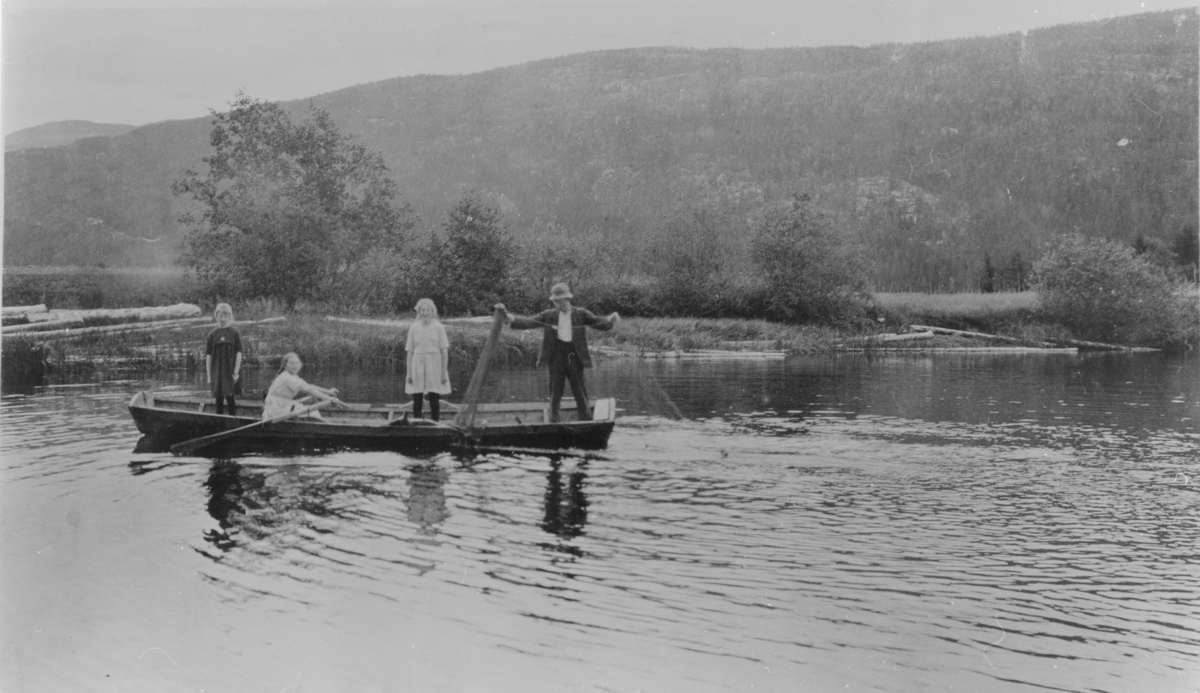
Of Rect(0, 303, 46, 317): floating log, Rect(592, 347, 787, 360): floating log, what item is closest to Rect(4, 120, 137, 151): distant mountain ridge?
Rect(0, 303, 46, 317): floating log

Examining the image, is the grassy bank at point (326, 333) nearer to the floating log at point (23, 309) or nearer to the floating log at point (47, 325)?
the floating log at point (47, 325)

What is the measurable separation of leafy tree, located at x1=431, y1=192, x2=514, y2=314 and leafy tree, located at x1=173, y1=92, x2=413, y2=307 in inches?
123

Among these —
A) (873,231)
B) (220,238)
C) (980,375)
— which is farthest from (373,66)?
(873,231)

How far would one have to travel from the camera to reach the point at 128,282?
35188 mm

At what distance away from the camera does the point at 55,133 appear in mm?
15930

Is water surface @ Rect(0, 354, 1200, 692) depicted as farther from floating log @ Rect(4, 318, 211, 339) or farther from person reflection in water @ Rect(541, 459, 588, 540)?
floating log @ Rect(4, 318, 211, 339)

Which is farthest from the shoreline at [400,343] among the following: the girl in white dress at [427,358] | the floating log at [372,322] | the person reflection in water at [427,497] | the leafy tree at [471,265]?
the person reflection in water at [427,497]

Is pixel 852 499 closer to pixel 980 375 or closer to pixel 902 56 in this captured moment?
pixel 980 375

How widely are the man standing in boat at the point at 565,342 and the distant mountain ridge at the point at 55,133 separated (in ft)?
24.1

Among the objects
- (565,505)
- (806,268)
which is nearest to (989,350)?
(806,268)

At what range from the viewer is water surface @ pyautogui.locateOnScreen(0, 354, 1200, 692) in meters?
6.71

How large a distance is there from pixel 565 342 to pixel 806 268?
104 ft

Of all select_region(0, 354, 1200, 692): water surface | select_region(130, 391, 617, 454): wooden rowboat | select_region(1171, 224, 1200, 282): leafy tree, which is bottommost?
select_region(0, 354, 1200, 692): water surface

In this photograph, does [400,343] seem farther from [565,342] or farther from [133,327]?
[565,342]
